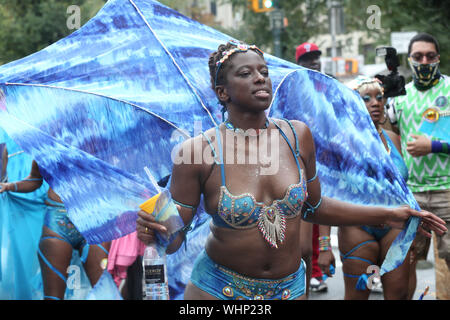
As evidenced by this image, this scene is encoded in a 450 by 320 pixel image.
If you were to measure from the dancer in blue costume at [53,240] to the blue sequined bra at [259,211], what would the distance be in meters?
2.53

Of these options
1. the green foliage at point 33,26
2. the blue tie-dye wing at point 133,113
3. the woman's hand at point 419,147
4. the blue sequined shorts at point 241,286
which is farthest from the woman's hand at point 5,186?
the green foliage at point 33,26

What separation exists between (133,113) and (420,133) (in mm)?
3174

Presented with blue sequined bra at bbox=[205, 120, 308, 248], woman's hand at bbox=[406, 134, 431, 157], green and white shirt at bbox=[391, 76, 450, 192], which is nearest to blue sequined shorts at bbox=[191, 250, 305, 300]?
blue sequined bra at bbox=[205, 120, 308, 248]

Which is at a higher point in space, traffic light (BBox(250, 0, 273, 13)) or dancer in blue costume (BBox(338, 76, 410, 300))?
traffic light (BBox(250, 0, 273, 13))

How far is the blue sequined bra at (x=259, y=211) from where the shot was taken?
3.32 meters

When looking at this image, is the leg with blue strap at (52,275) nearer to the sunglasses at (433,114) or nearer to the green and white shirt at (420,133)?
the green and white shirt at (420,133)

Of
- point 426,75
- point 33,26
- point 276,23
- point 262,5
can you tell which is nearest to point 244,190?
point 426,75

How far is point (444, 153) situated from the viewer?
20.0 feet

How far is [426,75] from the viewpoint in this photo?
6258 mm

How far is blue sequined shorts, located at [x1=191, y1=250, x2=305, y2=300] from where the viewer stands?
11.2ft

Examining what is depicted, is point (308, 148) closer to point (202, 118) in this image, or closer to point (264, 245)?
point (264, 245)

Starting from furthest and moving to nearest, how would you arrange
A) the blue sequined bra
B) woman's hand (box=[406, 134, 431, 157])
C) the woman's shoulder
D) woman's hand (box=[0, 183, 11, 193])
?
1. woman's hand (box=[406, 134, 431, 157])
2. woman's hand (box=[0, 183, 11, 193])
3. the woman's shoulder
4. the blue sequined bra

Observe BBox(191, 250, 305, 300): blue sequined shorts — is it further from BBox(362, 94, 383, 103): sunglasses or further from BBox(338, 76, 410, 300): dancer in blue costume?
BBox(362, 94, 383, 103): sunglasses
